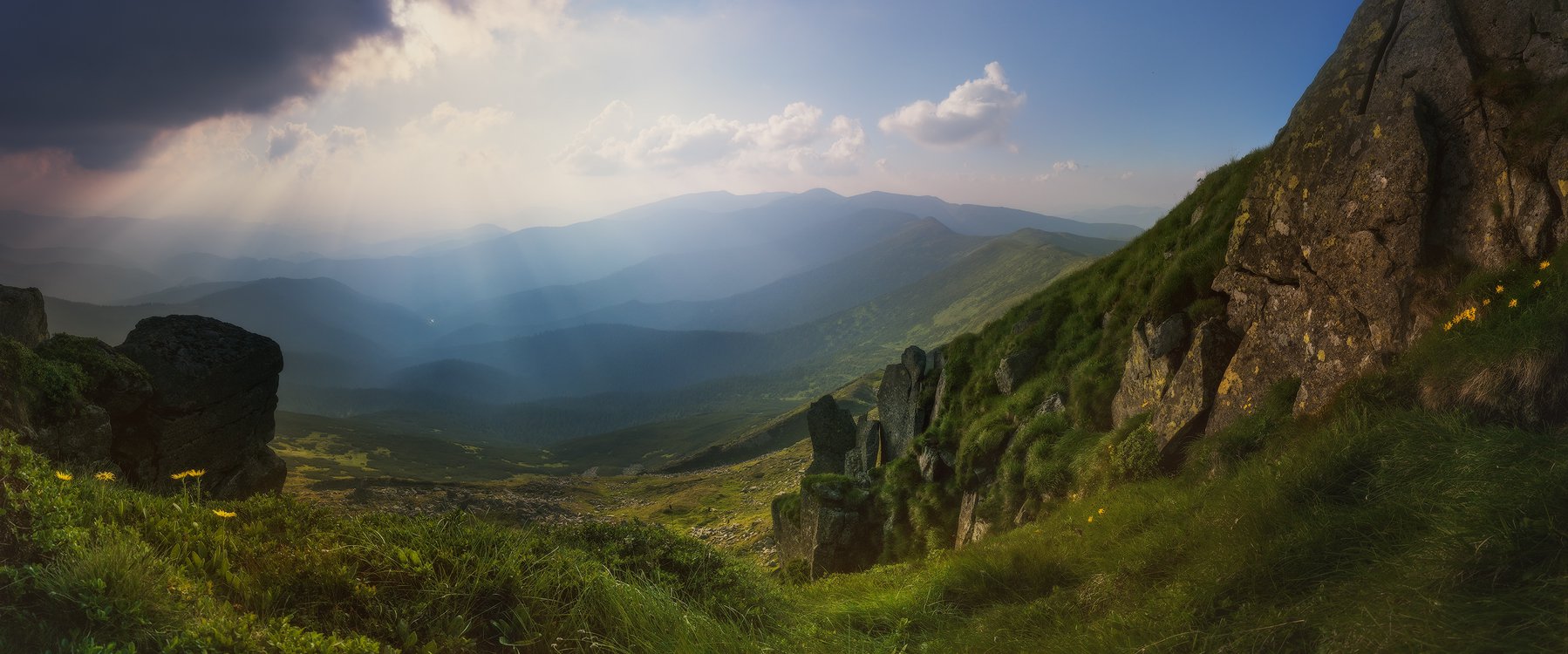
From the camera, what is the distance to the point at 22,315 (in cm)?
1984

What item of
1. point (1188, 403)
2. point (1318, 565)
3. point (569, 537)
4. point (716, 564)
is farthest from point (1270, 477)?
point (569, 537)

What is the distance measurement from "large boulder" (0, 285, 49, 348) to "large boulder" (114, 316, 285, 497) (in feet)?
9.75

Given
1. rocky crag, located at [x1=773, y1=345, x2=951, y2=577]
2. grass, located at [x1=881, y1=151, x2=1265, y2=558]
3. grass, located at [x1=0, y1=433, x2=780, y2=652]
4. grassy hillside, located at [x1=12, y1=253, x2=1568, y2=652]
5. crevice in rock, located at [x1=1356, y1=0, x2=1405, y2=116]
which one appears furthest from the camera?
rocky crag, located at [x1=773, y1=345, x2=951, y2=577]

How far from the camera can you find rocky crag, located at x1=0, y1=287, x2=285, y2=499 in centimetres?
1670

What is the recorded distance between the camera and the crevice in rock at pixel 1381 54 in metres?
11.8

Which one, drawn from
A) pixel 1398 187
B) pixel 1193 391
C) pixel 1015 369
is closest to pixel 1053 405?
pixel 1015 369

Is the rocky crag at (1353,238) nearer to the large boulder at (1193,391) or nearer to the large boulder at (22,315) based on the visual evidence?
the large boulder at (1193,391)

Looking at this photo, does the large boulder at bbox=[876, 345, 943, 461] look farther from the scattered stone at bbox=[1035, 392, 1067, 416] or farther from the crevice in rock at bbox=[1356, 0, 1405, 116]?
the crevice in rock at bbox=[1356, 0, 1405, 116]

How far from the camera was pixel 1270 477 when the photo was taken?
307 inches

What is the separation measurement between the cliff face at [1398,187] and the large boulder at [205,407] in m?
33.4

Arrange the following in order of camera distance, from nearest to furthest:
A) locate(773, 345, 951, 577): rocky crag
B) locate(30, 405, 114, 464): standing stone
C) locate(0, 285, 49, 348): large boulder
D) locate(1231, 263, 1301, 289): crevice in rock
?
locate(1231, 263, 1301, 289): crevice in rock → locate(30, 405, 114, 464): standing stone → locate(0, 285, 49, 348): large boulder → locate(773, 345, 951, 577): rocky crag

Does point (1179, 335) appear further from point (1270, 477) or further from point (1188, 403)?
point (1270, 477)

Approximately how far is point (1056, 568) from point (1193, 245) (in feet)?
38.5

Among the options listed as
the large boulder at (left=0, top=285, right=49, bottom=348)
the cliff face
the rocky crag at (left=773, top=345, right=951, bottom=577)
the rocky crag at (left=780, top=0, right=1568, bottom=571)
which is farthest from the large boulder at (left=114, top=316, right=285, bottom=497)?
the cliff face
